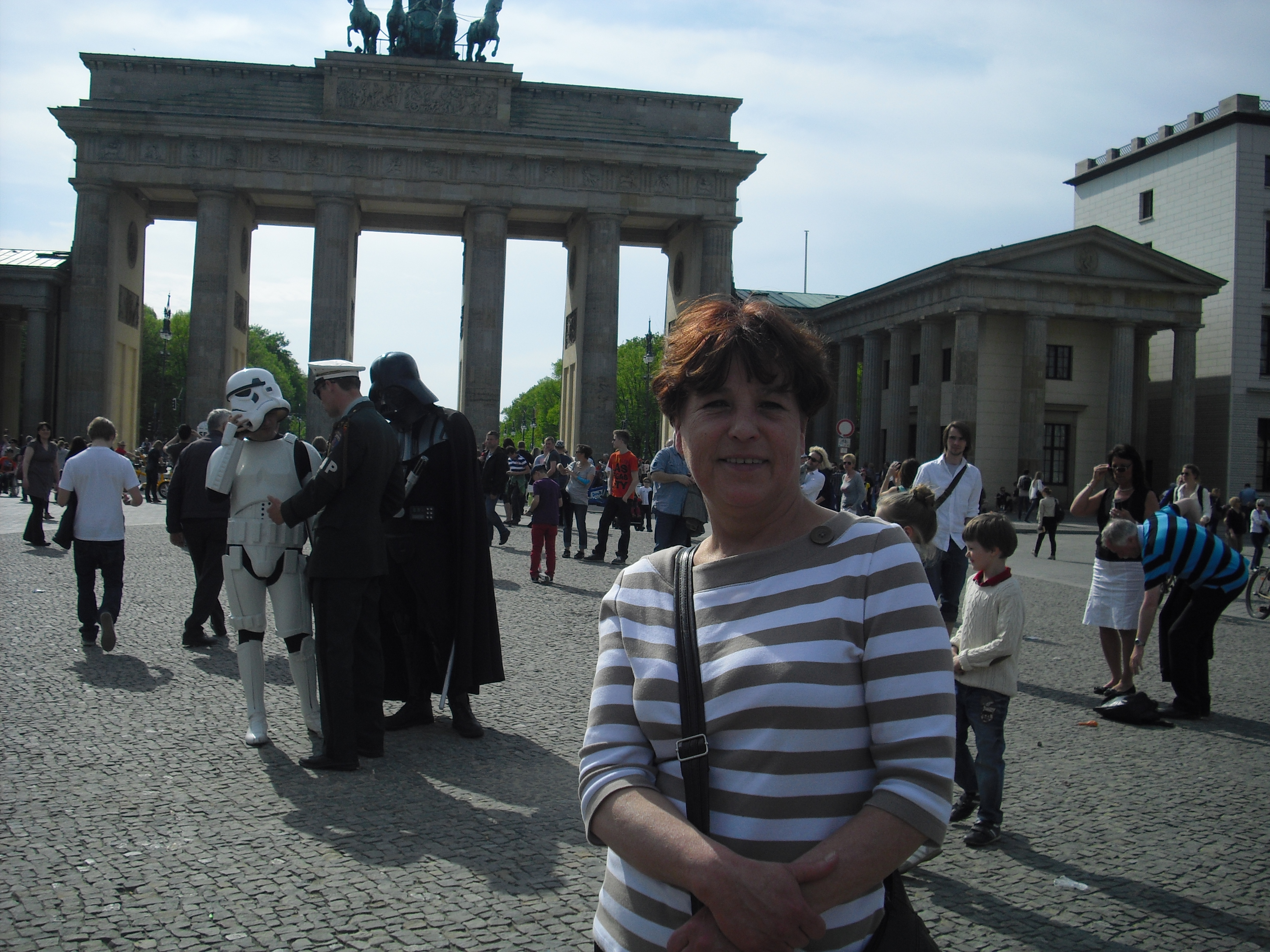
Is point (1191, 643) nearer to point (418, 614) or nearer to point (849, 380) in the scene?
point (418, 614)

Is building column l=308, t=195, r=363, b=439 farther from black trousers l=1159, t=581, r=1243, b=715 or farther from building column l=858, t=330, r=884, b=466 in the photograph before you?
black trousers l=1159, t=581, r=1243, b=715

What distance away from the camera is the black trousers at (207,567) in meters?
8.98

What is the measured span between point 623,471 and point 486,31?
3813 cm

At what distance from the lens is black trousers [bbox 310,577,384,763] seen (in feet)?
18.1

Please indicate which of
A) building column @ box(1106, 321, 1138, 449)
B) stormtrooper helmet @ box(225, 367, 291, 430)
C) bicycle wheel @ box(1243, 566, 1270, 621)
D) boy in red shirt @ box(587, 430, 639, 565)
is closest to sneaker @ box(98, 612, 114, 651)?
stormtrooper helmet @ box(225, 367, 291, 430)

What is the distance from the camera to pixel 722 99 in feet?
160

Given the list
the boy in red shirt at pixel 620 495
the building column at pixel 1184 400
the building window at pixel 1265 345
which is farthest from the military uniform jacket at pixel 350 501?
the building window at pixel 1265 345

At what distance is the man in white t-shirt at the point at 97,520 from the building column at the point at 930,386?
40451mm

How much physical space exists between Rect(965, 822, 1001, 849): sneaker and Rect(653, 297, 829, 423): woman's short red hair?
3.14 metres

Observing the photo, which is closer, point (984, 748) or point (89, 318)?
point (984, 748)

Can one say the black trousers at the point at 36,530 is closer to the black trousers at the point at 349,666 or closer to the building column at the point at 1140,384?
the black trousers at the point at 349,666

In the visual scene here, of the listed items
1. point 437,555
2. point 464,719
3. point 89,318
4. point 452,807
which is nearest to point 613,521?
point 437,555

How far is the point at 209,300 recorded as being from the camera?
44906 mm

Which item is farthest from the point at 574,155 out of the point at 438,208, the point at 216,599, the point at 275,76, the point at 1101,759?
the point at 1101,759
